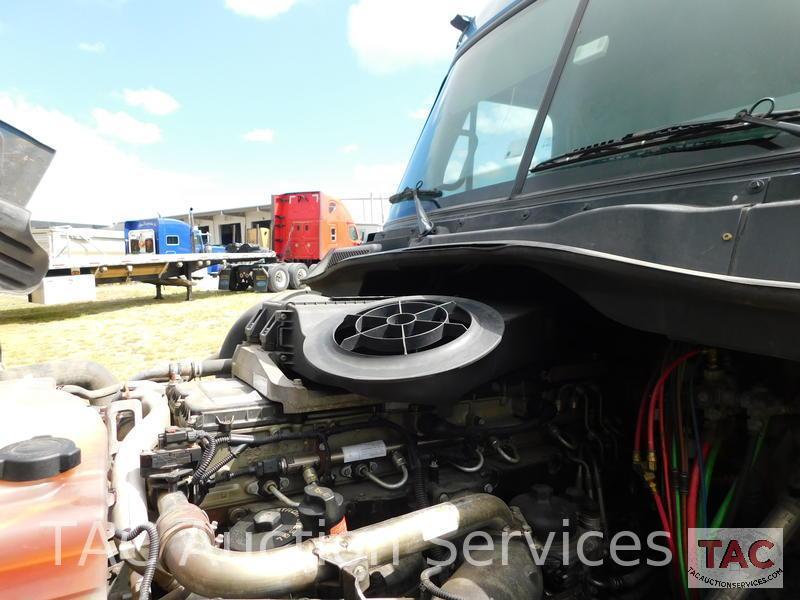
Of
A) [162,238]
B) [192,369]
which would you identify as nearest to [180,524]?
[192,369]

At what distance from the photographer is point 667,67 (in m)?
1.56

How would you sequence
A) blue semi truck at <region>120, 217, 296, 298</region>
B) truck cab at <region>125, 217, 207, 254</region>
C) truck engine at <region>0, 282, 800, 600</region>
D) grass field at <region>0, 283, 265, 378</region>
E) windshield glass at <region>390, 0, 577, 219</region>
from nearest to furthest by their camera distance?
truck engine at <region>0, 282, 800, 600</region>
windshield glass at <region>390, 0, 577, 219</region>
grass field at <region>0, 283, 265, 378</region>
blue semi truck at <region>120, 217, 296, 298</region>
truck cab at <region>125, 217, 207, 254</region>

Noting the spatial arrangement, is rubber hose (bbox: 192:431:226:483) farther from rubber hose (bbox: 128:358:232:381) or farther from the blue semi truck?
the blue semi truck

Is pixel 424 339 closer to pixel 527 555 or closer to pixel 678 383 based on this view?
pixel 527 555

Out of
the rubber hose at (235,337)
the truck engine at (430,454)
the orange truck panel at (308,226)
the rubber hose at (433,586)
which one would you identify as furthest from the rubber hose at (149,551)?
the orange truck panel at (308,226)

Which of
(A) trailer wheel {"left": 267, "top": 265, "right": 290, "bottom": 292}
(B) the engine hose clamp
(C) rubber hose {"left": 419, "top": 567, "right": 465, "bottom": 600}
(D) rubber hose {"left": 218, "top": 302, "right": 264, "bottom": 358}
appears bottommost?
(A) trailer wheel {"left": 267, "top": 265, "right": 290, "bottom": 292}

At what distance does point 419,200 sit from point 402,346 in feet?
4.34

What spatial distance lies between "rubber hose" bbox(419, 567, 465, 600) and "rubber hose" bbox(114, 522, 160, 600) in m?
0.64

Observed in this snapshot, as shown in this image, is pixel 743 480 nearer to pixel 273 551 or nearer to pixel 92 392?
pixel 273 551

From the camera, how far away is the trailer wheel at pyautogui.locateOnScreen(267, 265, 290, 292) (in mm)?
14844

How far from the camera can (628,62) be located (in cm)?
167

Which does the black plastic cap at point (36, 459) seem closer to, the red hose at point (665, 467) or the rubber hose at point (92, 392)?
the rubber hose at point (92, 392)

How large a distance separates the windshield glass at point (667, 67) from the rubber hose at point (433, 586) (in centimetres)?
131

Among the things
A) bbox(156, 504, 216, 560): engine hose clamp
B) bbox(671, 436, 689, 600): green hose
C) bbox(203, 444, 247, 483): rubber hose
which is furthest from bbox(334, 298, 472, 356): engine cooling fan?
bbox(671, 436, 689, 600): green hose
